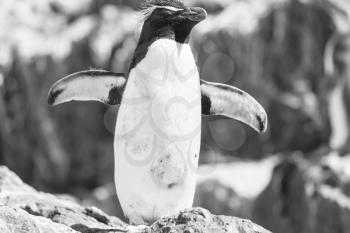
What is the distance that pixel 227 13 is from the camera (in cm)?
1016

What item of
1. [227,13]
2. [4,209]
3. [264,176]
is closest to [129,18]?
[227,13]

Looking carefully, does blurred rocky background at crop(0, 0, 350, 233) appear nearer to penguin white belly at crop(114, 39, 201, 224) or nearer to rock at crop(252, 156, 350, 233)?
rock at crop(252, 156, 350, 233)

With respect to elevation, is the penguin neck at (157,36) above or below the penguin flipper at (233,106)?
above

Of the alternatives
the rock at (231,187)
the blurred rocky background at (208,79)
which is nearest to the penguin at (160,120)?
the rock at (231,187)

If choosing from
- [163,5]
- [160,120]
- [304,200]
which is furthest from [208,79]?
[160,120]

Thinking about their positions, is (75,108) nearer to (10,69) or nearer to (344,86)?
(10,69)

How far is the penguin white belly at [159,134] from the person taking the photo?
2.97m

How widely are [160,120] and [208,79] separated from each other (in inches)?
264

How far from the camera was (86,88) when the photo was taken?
3426 millimetres

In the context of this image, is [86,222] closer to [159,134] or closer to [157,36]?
[159,134]

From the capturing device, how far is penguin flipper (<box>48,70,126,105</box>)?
337 cm

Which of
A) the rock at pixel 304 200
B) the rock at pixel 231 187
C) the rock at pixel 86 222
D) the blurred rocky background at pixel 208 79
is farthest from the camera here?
the blurred rocky background at pixel 208 79

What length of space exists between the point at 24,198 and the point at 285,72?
690 cm

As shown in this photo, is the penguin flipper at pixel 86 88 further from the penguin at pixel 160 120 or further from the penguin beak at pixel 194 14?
the penguin beak at pixel 194 14
